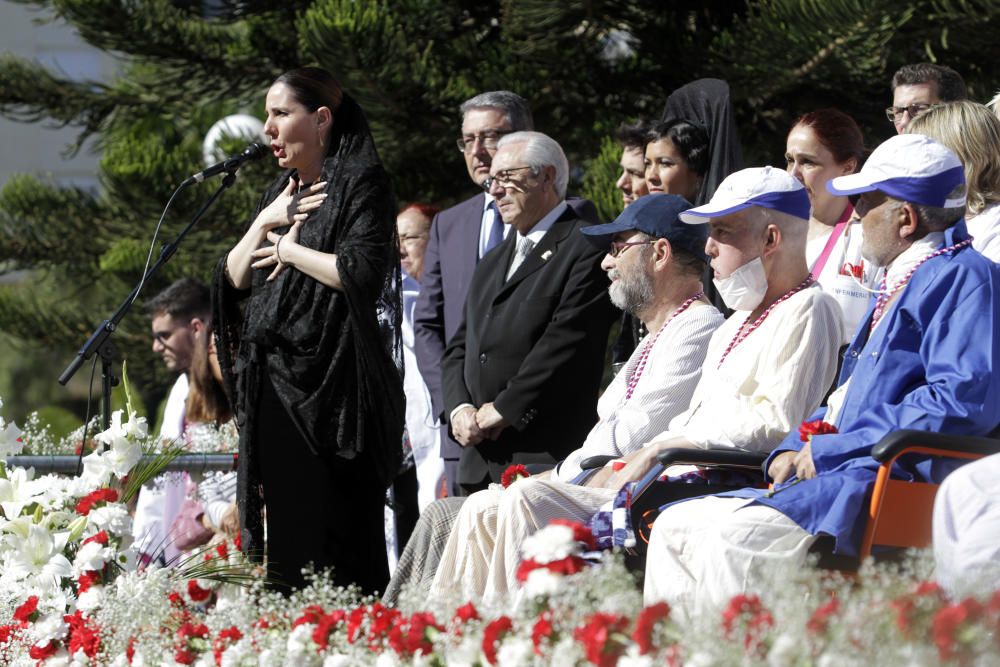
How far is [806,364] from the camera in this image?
4.26m

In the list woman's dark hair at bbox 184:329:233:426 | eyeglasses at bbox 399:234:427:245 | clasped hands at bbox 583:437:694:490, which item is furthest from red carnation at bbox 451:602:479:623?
eyeglasses at bbox 399:234:427:245

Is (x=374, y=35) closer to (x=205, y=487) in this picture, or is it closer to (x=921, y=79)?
(x=205, y=487)

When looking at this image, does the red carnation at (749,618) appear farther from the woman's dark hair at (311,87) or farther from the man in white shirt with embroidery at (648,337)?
the woman's dark hair at (311,87)

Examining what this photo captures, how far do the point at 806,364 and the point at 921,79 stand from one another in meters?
1.83

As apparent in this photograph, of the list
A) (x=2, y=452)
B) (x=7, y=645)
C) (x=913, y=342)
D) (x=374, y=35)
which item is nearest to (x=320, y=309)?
(x=2, y=452)

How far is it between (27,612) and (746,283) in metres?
2.33

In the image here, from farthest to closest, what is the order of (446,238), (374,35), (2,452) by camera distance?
(374,35), (446,238), (2,452)

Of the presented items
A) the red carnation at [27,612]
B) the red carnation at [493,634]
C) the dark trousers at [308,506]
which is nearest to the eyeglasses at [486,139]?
the dark trousers at [308,506]

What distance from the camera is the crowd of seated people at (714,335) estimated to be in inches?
144

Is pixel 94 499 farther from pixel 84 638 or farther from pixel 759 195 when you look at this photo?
pixel 759 195

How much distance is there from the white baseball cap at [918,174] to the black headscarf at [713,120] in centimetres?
171

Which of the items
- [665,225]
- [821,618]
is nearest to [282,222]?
[665,225]

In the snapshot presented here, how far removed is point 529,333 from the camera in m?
5.59

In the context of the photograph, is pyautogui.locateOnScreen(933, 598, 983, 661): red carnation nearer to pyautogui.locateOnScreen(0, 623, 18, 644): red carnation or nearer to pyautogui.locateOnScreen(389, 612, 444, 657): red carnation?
pyautogui.locateOnScreen(389, 612, 444, 657): red carnation
